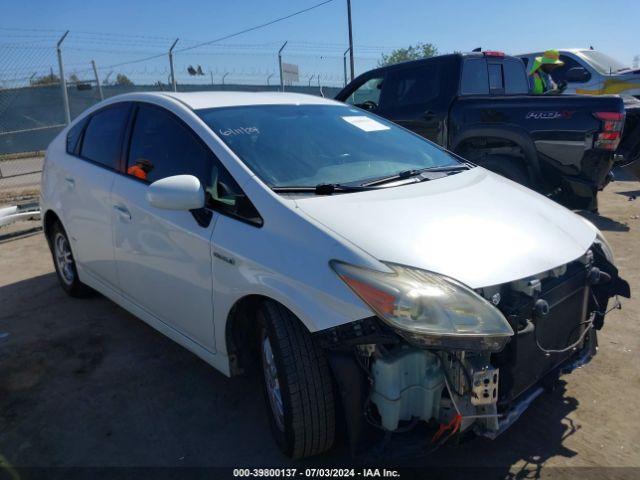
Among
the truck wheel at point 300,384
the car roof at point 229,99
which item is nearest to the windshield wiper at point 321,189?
the truck wheel at point 300,384

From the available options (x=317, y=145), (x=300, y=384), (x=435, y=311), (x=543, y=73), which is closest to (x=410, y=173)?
(x=317, y=145)

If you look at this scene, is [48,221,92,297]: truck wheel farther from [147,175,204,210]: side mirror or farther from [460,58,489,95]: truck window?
[460,58,489,95]: truck window

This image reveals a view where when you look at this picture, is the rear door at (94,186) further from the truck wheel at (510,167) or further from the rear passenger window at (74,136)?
the truck wheel at (510,167)

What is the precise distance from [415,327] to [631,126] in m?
5.81

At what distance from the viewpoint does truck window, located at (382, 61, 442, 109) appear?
6.66 metres

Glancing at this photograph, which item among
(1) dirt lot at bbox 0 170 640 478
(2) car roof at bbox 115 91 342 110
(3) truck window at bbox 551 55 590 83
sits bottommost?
(1) dirt lot at bbox 0 170 640 478

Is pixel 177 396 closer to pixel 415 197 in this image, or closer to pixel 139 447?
pixel 139 447

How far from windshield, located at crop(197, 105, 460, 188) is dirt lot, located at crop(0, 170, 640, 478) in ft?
4.37

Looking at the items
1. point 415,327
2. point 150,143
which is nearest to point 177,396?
point 150,143

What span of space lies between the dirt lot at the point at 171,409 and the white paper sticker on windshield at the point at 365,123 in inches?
69.5

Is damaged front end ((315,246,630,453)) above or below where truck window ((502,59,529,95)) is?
below

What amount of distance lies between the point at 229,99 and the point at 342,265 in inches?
67.8

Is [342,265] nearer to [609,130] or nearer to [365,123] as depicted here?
[365,123]

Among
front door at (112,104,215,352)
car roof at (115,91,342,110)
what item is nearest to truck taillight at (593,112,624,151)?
car roof at (115,91,342,110)
